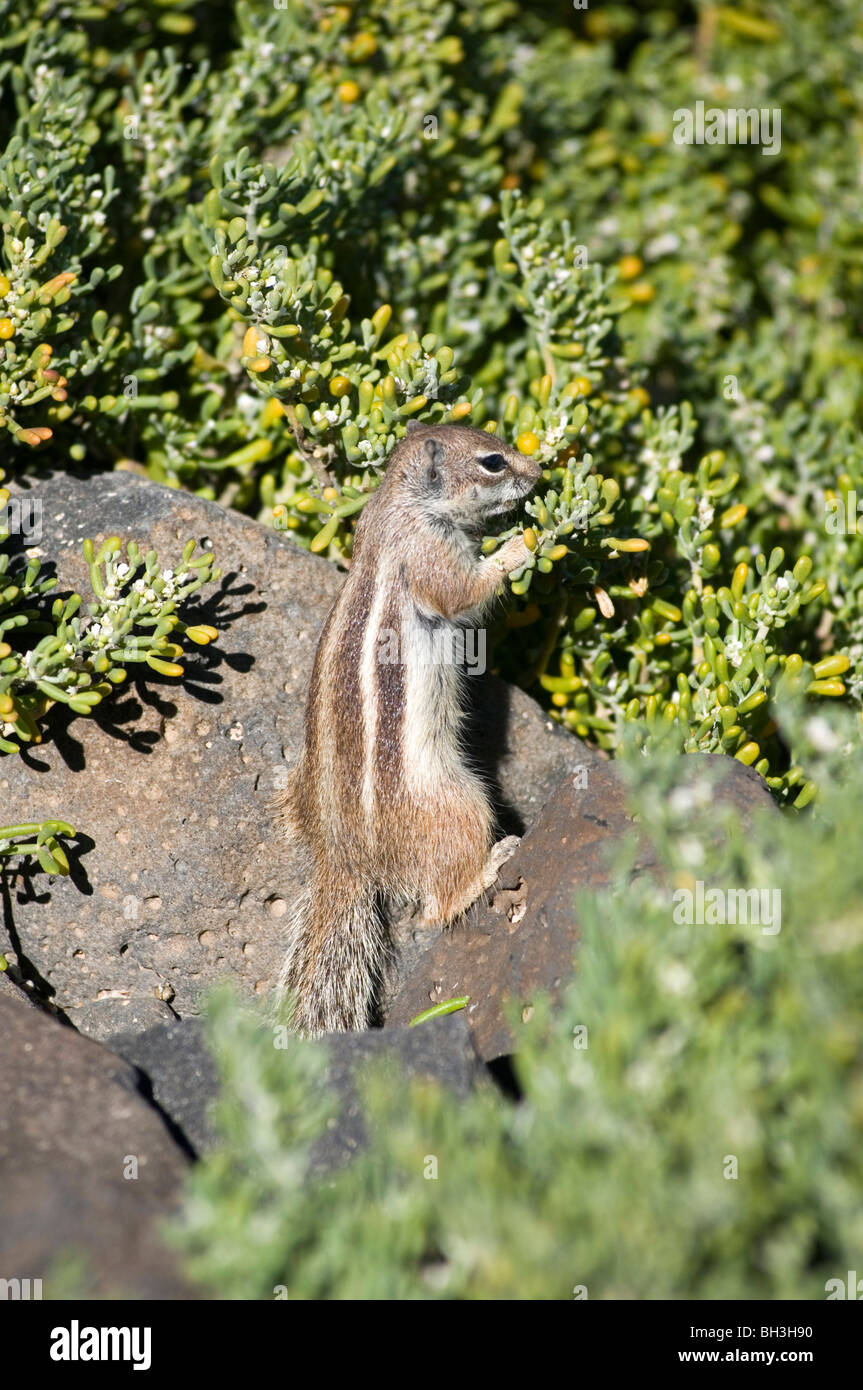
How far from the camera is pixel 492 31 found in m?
7.39

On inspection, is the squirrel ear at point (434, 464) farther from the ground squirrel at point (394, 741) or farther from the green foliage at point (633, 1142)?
the green foliage at point (633, 1142)

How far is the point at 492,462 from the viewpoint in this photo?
4.56 m

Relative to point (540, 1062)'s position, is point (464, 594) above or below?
above

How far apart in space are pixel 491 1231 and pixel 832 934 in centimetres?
87

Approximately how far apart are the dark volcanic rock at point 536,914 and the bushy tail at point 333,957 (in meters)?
0.15

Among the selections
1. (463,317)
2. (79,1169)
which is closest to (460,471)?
(463,317)

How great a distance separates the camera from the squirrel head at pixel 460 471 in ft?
15.0

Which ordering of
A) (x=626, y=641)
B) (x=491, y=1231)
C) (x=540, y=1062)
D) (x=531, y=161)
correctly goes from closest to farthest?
(x=491, y=1231) < (x=540, y=1062) < (x=626, y=641) < (x=531, y=161)

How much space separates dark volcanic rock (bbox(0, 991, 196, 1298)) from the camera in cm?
268

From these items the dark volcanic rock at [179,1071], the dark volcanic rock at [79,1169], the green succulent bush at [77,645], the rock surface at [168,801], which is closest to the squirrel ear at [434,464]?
the rock surface at [168,801]

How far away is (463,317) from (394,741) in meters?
2.53

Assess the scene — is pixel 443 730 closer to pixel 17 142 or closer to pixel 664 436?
pixel 664 436

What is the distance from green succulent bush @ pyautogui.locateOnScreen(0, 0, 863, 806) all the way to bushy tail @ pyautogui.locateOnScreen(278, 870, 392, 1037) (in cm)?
126
